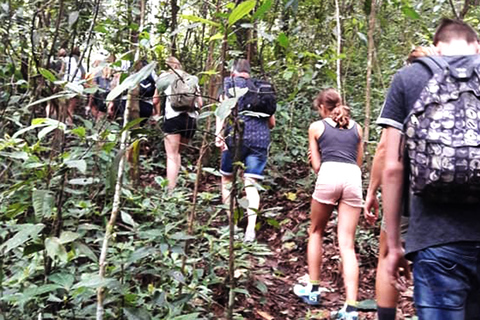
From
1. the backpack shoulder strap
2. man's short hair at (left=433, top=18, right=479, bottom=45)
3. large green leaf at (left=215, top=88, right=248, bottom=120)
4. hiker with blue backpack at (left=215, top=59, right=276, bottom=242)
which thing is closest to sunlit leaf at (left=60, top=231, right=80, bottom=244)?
large green leaf at (left=215, top=88, right=248, bottom=120)

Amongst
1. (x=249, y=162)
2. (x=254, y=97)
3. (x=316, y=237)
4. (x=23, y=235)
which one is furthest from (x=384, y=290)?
(x=254, y=97)

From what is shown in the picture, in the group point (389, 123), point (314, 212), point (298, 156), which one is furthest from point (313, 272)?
point (298, 156)

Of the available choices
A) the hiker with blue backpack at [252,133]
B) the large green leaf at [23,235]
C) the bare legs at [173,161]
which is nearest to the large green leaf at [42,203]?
the large green leaf at [23,235]

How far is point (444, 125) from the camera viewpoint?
2029 mm

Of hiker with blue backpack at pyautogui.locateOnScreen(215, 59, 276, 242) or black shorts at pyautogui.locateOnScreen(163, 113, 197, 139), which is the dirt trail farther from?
black shorts at pyautogui.locateOnScreen(163, 113, 197, 139)

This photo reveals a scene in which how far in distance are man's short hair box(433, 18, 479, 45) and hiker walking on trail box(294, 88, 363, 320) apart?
196 cm

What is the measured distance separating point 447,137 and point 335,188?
89.6 inches

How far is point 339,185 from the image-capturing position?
4.28 meters

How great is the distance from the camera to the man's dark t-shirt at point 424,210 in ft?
6.88

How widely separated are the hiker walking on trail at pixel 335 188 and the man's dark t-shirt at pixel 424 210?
78.6 inches

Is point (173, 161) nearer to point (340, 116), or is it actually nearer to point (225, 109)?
point (340, 116)

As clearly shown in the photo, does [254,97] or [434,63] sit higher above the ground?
[254,97]

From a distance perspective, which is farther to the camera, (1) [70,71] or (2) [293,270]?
(1) [70,71]

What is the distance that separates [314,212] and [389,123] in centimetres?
213
